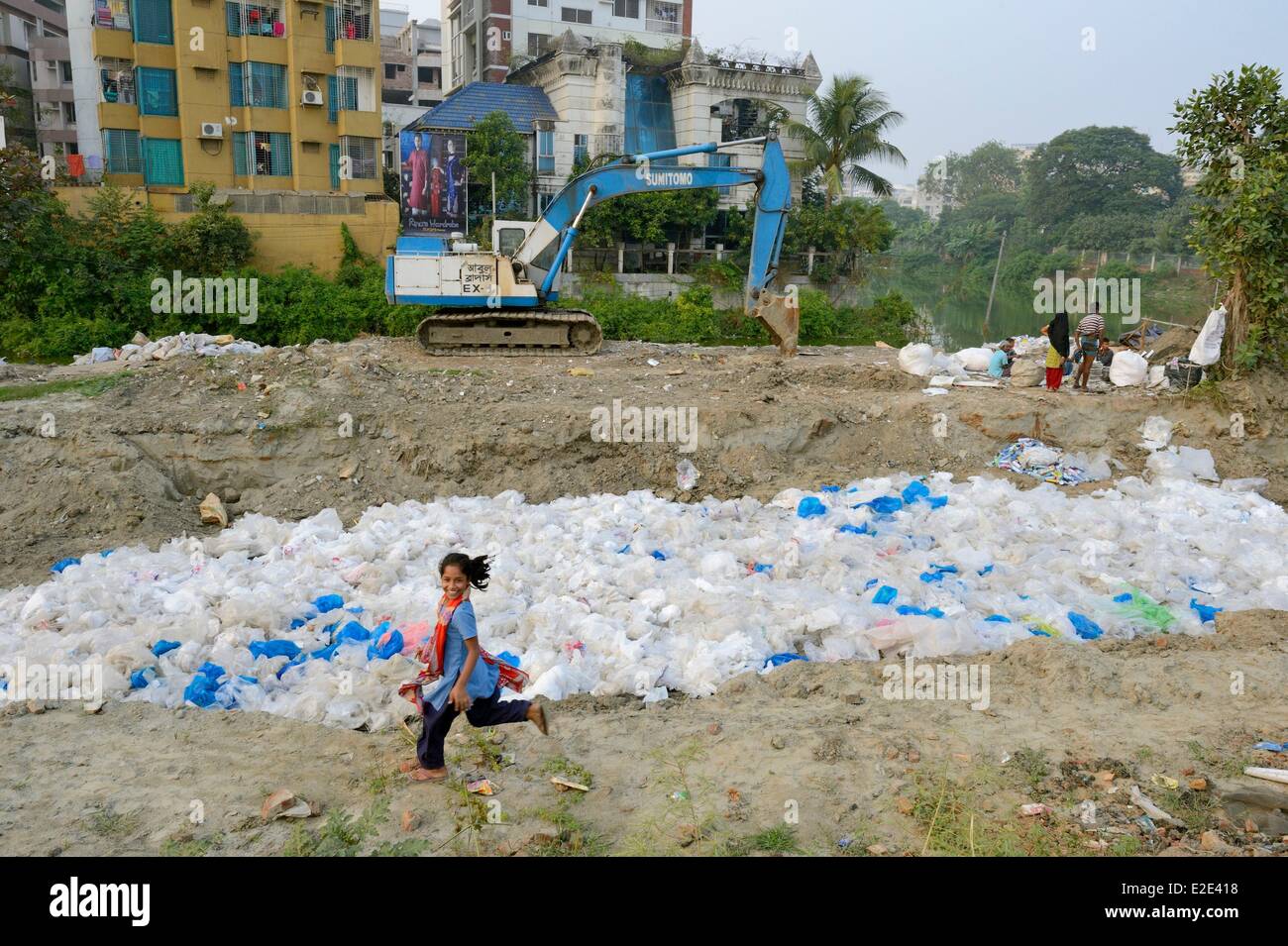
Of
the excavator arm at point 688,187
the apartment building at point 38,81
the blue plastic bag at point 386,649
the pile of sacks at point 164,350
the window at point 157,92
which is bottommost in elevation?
the blue plastic bag at point 386,649

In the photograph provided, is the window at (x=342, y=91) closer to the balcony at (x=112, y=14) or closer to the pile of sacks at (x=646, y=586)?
the balcony at (x=112, y=14)

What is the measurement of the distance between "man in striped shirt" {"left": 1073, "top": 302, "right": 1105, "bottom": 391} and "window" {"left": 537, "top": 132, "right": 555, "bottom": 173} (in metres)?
17.3

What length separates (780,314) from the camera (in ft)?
47.4

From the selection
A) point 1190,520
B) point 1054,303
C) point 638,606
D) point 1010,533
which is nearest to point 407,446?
point 638,606

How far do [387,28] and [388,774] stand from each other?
4434 cm

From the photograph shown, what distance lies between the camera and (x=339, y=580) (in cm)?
711

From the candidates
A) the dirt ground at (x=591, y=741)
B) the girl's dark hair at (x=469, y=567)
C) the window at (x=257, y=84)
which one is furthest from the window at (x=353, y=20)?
the girl's dark hair at (x=469, y=567)

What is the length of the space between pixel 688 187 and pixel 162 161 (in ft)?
49.0

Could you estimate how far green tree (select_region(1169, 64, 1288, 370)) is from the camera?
9.73 meters

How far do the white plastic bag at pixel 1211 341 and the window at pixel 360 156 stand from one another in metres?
19.7

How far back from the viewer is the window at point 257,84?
75.4ft

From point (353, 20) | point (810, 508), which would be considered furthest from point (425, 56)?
point (810, 508)

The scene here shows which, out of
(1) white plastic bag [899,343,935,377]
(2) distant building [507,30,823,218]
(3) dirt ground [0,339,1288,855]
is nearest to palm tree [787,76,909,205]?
(2) distant building [507,30,823,218]
